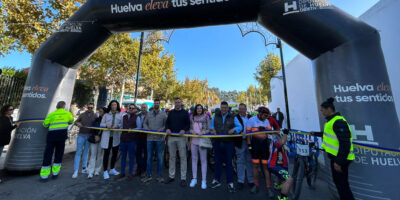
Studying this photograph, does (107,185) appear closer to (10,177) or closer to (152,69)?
(10,177)

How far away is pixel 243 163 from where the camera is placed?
3670 millimetres

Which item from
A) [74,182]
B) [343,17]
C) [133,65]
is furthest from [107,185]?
[133,65]

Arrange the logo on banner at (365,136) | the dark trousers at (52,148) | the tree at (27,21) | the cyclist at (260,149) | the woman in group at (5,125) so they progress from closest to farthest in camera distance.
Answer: the logo on banner at (365,136) < the cyclist at (260,149) < the woman in group at (5,125) < the dark trousers at (52,148) < the tree at (27,21)

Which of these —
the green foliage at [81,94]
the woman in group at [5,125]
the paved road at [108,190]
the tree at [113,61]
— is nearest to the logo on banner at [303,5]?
the paved road at [108,190]

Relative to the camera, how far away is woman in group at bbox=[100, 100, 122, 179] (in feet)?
13.5

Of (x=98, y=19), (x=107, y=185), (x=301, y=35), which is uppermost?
(x=98, y=19)

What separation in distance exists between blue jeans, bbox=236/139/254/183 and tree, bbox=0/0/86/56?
10156mm

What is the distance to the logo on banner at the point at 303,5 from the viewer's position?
2930 mm

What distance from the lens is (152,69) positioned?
17.7 meters

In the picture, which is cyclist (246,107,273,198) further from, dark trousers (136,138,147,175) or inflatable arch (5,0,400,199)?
dark trousers (136,138,147,175)

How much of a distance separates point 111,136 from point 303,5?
536cm

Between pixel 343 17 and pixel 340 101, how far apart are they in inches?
61.0

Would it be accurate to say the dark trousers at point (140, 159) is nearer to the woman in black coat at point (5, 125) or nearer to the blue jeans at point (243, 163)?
the blue jeans at point (243, 163)

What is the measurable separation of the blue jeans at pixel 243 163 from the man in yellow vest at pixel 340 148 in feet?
5.25
